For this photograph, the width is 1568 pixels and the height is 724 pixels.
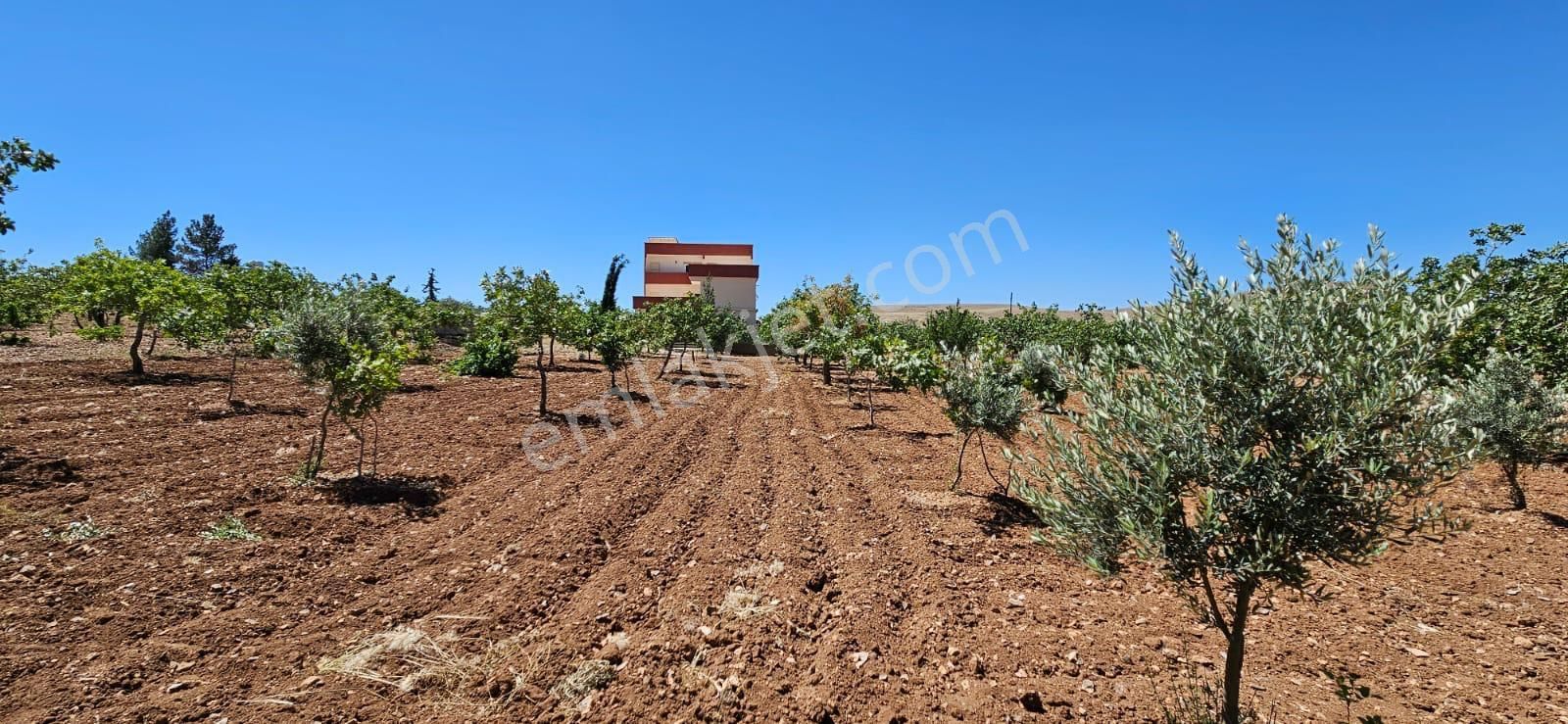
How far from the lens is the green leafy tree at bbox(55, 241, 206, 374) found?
1470cm

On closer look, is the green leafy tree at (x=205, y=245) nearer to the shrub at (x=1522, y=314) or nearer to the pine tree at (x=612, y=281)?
the pine tree at (x=612, y=281)

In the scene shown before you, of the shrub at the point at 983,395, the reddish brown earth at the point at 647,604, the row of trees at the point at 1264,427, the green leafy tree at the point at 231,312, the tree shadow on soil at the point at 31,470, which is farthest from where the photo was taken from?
the green leafy tree at the point at 231,312

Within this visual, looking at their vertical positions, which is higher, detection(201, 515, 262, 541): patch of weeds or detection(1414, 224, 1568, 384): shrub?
detection(1414, 224, 1568, 384): shrub

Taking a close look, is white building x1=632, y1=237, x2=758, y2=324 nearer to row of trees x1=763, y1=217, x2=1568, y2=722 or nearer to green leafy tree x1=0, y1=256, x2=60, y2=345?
green leafy tree x1=0, y1=256, x2=60, y2=345

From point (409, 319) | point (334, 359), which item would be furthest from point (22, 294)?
point (334, 359)

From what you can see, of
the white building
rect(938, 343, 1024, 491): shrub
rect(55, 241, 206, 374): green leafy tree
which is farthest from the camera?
the white building

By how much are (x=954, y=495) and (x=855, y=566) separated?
3.55 metres

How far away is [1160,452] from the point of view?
11.2 ft

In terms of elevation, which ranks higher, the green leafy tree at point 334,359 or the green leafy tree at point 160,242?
the green leafy tree at point 160,242

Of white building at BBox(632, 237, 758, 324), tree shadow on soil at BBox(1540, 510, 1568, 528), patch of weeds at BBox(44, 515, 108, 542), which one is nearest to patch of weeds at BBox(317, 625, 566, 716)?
patch of weeds at BBox(44, 515, 108, 542)

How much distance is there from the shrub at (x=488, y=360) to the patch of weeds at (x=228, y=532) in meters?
17.3

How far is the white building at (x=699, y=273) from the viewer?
56.3 meters

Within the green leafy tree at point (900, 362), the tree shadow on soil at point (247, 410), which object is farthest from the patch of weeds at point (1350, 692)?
the tree shadow on soil at point (247, 410)

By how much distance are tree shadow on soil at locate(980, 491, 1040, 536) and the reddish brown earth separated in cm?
8
